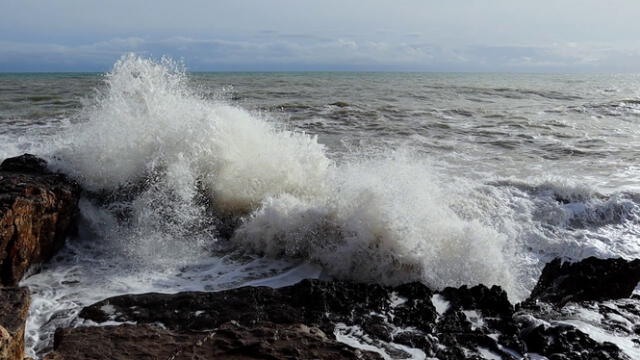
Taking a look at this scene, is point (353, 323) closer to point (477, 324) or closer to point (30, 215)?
point (477, 324)

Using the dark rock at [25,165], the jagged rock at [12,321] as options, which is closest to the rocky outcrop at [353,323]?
the jagged rock at [12,321]

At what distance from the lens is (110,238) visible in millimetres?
4828

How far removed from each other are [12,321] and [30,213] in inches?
76.8

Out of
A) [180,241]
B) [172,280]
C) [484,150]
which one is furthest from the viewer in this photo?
[484,150]

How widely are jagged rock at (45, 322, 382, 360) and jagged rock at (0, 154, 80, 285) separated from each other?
1443 mm

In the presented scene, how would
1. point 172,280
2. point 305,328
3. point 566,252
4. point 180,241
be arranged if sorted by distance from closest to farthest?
1. point 305,328
2. point 172,280
3. point 180,241
4. point 566,252

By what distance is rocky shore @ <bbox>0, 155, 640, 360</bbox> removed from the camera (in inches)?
102

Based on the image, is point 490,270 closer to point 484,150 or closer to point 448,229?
point 448,229

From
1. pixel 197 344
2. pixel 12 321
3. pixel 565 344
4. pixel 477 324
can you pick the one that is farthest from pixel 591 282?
pixel 12 321

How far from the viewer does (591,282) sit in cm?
368

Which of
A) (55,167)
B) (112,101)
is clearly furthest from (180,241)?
(112,101)

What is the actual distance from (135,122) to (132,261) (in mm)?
2412

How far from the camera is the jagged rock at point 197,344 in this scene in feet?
8.25

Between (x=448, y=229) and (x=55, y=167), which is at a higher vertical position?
(x=55, y=167)
